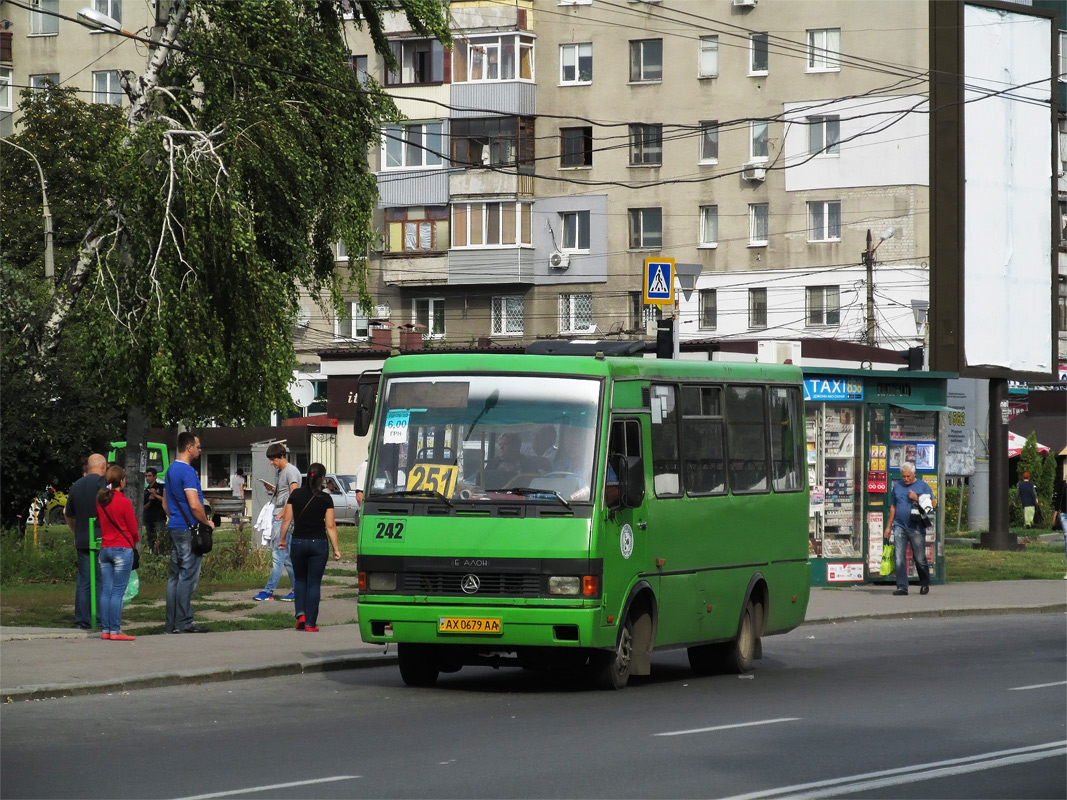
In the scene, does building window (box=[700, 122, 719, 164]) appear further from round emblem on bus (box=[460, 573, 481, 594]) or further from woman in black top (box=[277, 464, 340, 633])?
round emblem on bus (box=[460, 573, 481, 594])

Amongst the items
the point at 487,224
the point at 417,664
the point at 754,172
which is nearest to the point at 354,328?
the point at 487,224

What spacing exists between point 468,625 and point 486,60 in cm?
5615

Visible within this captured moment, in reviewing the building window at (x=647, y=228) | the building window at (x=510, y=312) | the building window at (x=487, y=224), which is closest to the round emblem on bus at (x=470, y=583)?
the building window at (x=487, y=224)

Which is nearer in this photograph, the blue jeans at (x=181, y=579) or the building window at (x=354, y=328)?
the blue jeans at (x=181, y=579)

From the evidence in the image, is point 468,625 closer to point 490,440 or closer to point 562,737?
point 490,440

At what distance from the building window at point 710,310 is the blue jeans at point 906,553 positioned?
134ft

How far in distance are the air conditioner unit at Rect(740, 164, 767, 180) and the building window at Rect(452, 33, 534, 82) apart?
9581 mm

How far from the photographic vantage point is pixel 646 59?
6819cm

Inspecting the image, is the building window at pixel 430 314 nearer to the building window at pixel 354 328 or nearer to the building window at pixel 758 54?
the building window at pixel 354 328

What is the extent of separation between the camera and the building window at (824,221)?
Answer: 6512 cm

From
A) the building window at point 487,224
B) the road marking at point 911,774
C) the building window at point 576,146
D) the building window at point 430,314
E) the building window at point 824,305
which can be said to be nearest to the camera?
the road marking at point 911,774

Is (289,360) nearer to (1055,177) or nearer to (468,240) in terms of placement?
(1055,177)

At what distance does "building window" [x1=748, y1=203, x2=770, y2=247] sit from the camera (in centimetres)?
6650

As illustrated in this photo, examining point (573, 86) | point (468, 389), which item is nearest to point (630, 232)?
point (573, 86)
